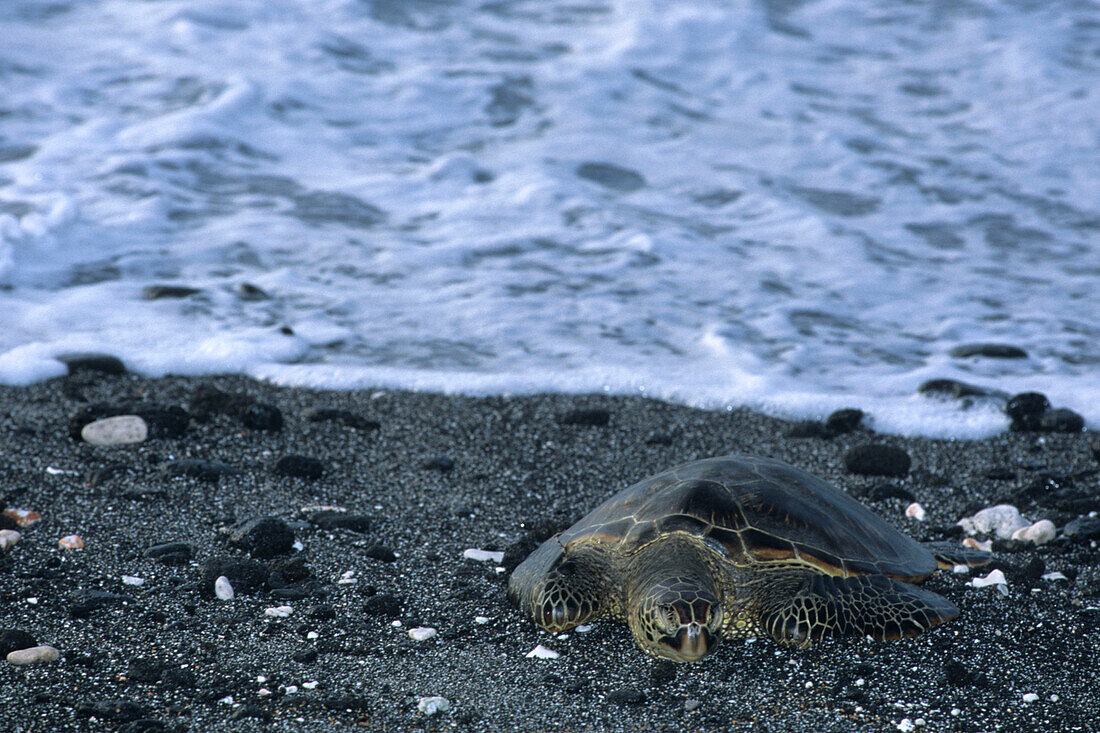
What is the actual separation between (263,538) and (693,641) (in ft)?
5.42

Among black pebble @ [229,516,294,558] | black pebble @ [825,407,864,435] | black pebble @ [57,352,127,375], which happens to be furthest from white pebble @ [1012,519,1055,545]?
black pebble @ [57,352,127,375]

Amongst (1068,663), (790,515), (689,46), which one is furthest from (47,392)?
(689,46)

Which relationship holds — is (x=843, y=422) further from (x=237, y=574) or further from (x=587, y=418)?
(x=237, y=574)

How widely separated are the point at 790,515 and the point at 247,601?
1.81 m

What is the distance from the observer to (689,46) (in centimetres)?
1230

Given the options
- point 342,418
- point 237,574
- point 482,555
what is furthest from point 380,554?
point 342,418

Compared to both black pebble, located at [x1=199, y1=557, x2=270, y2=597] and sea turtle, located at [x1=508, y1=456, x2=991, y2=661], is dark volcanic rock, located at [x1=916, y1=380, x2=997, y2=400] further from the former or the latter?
black pebble, located at [x1=199, y1=557, x2=270, y2=597]

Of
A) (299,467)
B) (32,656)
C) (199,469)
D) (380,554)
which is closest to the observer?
(32,656)

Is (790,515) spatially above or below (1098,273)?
above

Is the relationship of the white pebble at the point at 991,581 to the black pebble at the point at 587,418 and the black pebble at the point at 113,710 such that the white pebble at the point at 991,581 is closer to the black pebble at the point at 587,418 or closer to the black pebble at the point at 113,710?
the black pebble at the point at 587,418

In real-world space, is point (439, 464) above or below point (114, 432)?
below

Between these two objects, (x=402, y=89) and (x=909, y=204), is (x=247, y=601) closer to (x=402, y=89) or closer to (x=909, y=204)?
(x=909, y=204)

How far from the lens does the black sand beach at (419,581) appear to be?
251 cm

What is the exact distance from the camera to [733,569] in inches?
117
